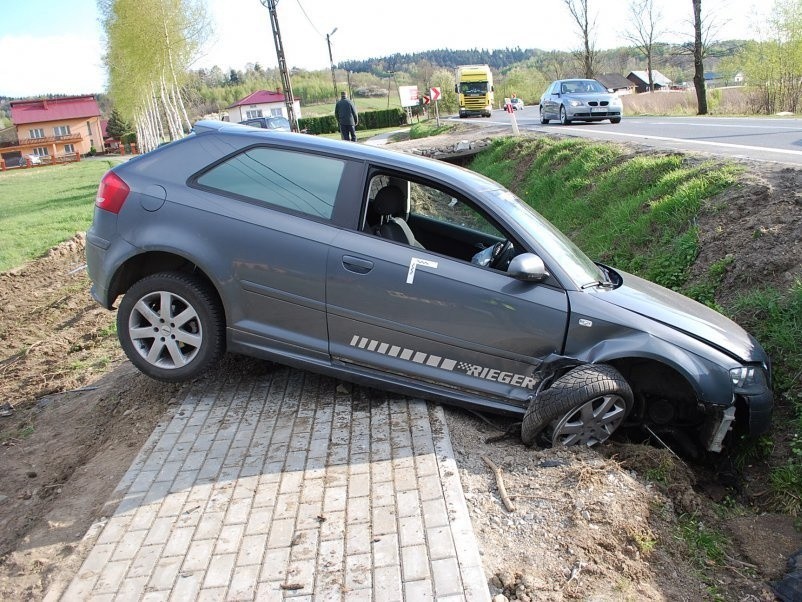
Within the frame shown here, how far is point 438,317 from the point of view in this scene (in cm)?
418

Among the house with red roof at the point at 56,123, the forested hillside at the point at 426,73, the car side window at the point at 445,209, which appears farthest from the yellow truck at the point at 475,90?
the house with red roof at the point at 56,123

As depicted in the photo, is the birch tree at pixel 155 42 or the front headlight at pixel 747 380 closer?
the front headlight at pixel 747 380

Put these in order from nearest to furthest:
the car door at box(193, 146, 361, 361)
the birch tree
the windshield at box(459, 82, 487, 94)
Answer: the car door at box(193, 146, 361, 361), the birch tree, the windshield at box(459, 82, 487, 94)

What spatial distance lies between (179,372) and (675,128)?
16194mm

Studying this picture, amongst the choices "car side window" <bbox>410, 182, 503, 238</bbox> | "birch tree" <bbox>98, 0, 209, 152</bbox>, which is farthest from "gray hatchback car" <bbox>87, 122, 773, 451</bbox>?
"birch tree" <bbox>98, 0, 209, 152</bbox>

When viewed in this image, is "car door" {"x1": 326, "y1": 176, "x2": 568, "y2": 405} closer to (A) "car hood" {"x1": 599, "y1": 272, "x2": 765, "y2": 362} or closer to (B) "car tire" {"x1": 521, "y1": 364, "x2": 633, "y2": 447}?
(B) "car tire" {"x1": 521, "y1": 364, "x2": 633, "y2": 447}

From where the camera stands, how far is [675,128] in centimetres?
1727

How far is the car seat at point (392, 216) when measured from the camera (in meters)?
4.46

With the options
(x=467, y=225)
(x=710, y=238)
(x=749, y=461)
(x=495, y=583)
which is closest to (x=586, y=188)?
(x=710, y=238)

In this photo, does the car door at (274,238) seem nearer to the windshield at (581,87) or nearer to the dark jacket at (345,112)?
the dark jacket at (345,112)

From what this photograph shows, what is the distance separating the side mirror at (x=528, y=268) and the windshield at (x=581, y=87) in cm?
1903

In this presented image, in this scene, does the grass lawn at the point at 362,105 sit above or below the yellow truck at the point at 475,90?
above

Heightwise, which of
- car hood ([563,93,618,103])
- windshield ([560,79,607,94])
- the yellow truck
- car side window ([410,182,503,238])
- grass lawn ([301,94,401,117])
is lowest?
car side window ([410,182,503,238])

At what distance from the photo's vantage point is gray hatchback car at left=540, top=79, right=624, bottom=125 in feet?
67.9
